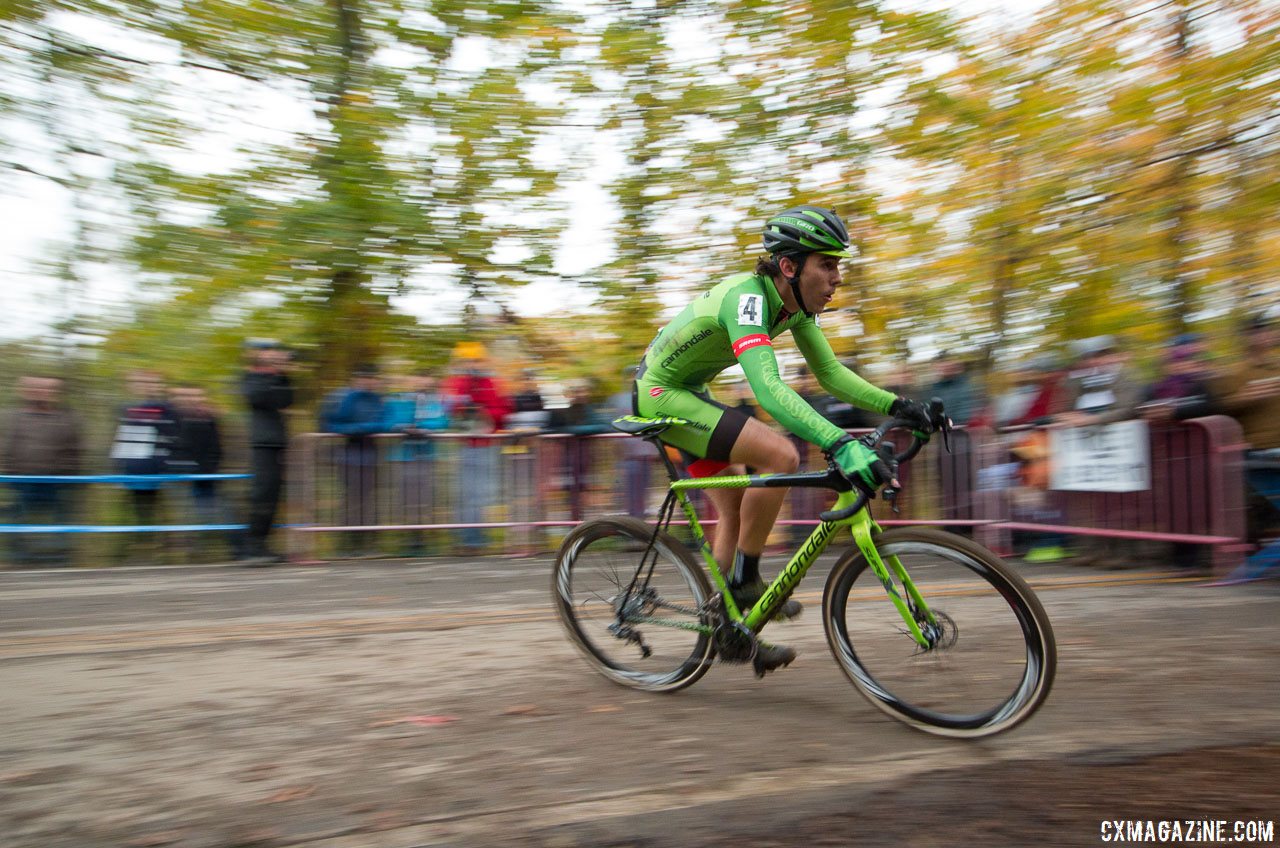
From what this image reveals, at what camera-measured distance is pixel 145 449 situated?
9.50m

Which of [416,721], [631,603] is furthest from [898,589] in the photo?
[416,721]

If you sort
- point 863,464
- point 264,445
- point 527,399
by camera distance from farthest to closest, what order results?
point 527,399, point 264,445, point 863,464

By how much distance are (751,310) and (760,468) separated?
0.63m

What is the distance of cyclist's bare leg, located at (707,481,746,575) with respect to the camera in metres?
4.13

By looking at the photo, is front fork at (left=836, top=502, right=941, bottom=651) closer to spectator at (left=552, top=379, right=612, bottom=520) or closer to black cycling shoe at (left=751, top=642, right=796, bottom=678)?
black cycling shoe at (left=751, top=642, right=796, bottom=678)

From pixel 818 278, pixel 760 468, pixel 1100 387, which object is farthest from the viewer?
pixel 1100 387

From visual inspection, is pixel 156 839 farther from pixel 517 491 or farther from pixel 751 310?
pixel 517 491

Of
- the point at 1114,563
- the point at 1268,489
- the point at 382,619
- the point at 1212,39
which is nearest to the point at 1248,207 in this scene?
the point at 1212,39

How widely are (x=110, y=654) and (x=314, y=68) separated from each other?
6.74 m

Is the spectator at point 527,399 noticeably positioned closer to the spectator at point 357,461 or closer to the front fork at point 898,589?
the spectator at point 357,461

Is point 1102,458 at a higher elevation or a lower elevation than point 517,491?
higher

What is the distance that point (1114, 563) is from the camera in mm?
8102

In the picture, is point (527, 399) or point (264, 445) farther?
point (527, 399)

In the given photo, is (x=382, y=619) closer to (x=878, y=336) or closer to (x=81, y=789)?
(x=81, y=789)
